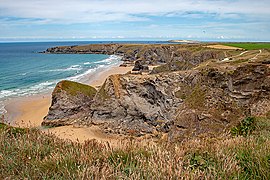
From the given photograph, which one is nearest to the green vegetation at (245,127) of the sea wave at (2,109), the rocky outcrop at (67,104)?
the rocky outcrop at (67,104)

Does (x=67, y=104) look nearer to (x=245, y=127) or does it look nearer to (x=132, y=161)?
(x=245, y=127)

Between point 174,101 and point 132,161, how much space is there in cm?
1697

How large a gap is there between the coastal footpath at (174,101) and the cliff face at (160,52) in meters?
17.9

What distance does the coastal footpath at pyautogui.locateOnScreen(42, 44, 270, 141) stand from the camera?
49.1 ft

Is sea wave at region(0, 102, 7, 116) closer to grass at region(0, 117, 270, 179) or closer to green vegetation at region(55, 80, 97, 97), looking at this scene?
green vegetation at region(55, 80, 97, 97)

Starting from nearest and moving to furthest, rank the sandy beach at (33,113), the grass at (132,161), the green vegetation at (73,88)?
the grass at (132,161) → the sandy beach at (33,113) → the green vegetation at (73,88)

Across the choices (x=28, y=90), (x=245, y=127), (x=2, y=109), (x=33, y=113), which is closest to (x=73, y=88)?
(x=33, y=113)

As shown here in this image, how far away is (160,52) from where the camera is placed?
9206cm

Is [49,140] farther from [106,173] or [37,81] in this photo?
[37,81]

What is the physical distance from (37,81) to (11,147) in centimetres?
5117

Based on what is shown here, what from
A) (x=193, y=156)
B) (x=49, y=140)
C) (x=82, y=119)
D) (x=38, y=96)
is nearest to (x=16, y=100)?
(x=38, y=96)

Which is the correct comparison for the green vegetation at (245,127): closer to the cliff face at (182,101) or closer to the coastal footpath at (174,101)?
the coastal footpath at (174,101)

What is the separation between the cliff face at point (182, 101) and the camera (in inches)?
587

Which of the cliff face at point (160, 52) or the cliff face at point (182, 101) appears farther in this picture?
the cliff face at point (160, 52)
